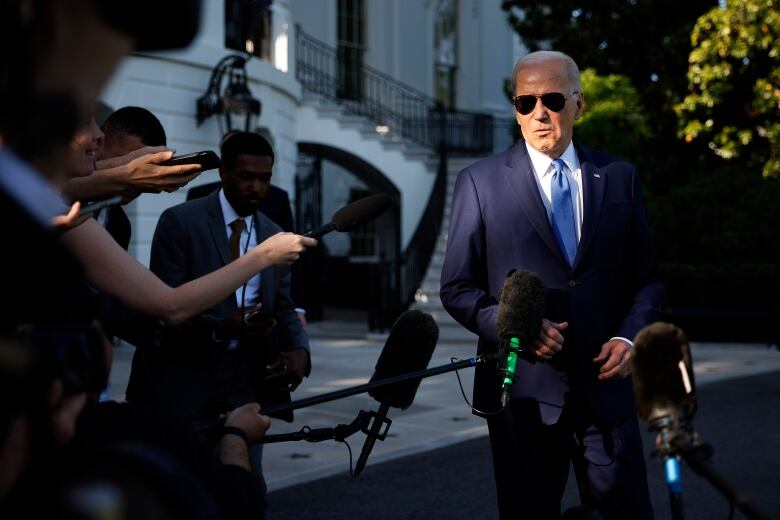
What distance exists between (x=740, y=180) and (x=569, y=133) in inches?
664

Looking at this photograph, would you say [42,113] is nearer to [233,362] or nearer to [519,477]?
[519,477]

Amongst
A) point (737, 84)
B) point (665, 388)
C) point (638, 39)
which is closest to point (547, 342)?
point (665, 388)

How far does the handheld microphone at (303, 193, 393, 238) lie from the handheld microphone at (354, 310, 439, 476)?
34 cm

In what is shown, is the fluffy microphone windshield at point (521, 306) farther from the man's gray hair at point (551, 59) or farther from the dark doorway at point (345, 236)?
the dark doorway at point (345, 236)

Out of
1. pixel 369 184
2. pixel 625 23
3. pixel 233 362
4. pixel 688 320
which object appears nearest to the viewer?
pixel 233 362

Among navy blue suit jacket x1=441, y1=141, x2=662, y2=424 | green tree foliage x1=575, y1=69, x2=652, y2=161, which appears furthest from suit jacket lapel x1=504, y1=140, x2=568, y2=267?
green tree foliage x1=575, y1=69, x2=652, y2=161

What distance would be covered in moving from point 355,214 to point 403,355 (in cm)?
48

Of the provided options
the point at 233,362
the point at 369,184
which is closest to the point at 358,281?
the point at 369,184

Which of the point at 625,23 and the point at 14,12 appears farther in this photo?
A: the point at 625,23

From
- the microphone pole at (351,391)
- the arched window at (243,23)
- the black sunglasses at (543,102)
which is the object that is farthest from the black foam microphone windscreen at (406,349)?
the arched window at (243,23)

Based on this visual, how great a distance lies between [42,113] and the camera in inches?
55.6

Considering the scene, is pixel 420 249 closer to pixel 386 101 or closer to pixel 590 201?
pixel 386 101

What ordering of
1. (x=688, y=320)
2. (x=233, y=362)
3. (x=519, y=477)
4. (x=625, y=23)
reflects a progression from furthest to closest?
(x=625, y=23) → (x=688, y=320) → (x=233, y=362) → (x=519, y=477)

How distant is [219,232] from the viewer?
4.97 metres
